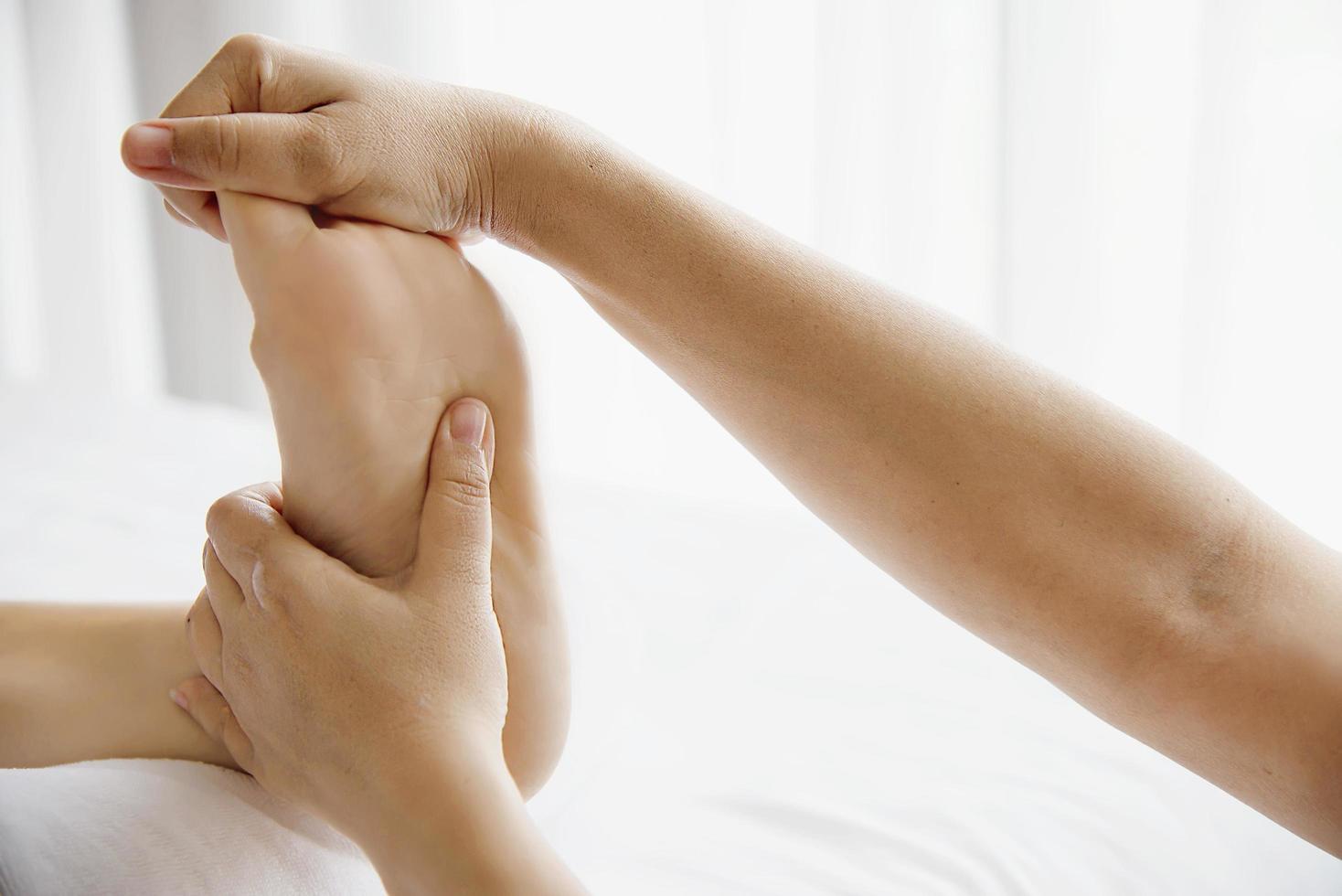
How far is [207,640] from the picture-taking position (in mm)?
688

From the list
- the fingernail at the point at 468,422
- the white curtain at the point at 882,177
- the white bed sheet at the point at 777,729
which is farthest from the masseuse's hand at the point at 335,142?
the white curtain at the point at 882,177

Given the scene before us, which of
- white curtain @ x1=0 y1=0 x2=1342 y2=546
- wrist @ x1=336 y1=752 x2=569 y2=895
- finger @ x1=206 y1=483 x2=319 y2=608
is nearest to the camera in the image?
wrist @ x1=336 y1=752 x2=569 y2=895

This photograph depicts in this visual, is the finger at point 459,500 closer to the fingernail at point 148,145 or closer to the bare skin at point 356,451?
the bare skin at point 356,451

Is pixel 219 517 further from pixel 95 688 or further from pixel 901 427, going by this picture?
pixel 901 427

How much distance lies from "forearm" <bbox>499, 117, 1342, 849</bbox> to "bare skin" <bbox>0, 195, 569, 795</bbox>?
0.11 metres

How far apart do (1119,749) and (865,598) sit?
0.27 meters

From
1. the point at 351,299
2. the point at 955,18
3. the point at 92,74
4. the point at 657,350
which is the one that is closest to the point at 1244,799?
the point at 657,350

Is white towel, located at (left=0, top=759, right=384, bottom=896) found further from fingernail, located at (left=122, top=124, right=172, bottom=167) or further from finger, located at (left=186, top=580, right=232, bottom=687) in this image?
fingernail, located at (left=122, top=124, right=172, bottom=167)

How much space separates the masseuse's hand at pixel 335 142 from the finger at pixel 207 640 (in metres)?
0.25

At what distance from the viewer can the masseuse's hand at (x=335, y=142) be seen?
0.69m

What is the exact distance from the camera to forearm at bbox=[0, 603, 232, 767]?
2.40ft

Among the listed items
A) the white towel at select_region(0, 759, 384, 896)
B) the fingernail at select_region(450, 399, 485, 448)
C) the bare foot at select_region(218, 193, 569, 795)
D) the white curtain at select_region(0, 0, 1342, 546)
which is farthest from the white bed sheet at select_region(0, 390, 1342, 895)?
the white curtain at select_region(0, 0, 1342, 546)

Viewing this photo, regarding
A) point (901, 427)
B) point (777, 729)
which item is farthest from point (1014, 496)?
point (777, 729)

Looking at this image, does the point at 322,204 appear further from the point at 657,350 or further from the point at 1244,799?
the point at 1244,799
